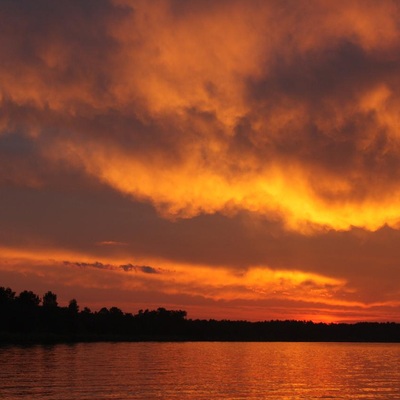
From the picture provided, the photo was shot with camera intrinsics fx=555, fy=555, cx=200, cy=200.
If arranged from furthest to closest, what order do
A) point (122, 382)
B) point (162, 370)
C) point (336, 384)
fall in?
point (162, 370)
point (336, 384)
point (122, 382)

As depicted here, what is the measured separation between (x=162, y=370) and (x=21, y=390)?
1468 inches

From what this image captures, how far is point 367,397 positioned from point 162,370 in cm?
4059

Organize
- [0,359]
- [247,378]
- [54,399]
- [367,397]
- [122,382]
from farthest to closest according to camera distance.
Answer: [0,359], [247,378], [122,382], [367,397], [54,399]

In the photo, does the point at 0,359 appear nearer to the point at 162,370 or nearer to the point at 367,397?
the point at 162,370

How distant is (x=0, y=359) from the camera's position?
356 feet

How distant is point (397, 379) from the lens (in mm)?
92688

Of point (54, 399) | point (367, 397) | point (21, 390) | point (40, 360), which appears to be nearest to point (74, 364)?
point (40, 360)

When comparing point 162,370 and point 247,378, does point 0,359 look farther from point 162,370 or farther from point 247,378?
point 247,378

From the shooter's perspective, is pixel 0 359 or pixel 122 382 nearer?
pixel 122 382

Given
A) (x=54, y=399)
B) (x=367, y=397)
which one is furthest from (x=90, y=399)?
(x=367, y=397)

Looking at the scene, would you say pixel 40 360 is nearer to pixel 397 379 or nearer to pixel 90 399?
pixel 90 399

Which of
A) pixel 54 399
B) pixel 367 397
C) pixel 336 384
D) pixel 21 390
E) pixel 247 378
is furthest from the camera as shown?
pixel 247 378

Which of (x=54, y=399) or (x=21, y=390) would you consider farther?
(x=21, y=390)

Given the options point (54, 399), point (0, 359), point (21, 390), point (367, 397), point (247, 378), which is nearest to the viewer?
point (54, 399)
